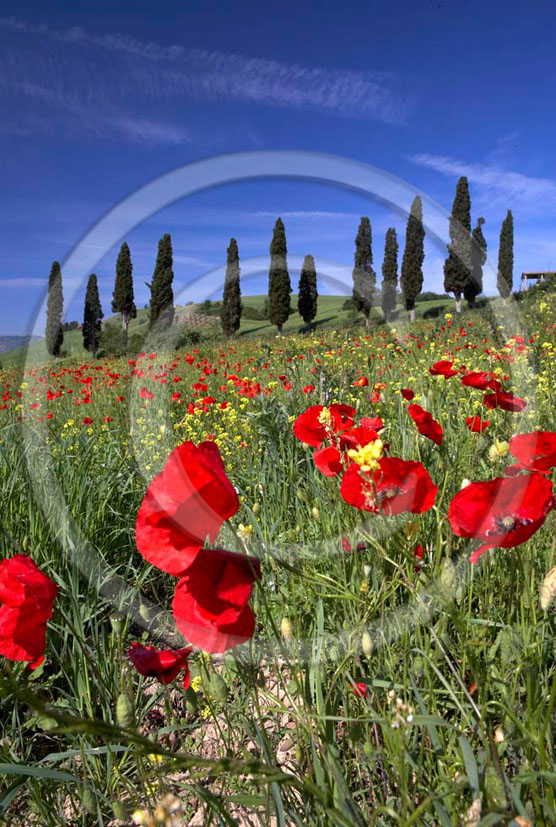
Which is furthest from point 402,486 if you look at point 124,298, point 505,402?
point 124,298

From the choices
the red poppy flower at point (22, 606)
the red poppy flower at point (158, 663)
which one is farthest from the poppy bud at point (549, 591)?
the red poppy flower at point (22, 606)

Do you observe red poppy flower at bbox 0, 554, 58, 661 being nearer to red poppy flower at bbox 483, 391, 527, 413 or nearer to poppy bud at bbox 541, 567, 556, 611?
poppy bud at bbox 541, 567, 556, 611

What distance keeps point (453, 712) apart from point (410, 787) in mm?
344

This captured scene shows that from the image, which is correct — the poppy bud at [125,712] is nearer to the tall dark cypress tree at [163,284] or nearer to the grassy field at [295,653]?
the grassy field at [295,653]

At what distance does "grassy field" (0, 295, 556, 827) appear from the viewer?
958 mm

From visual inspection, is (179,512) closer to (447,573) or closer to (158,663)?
(158,663)

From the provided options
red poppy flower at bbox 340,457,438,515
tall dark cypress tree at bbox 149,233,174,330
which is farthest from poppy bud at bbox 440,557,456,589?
tall dark cypress tree at bbox 149,233,174,330

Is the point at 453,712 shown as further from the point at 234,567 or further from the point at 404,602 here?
the point at 234,567

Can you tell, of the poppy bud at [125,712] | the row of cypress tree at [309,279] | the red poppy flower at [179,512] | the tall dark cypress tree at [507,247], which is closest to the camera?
the red poppy flower at [179,512]

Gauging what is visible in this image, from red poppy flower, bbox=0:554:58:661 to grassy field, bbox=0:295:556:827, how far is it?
0.08 meters

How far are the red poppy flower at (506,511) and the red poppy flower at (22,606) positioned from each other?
31.3 inches

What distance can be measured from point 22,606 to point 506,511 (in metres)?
0.95

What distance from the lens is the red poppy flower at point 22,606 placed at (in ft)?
3.18

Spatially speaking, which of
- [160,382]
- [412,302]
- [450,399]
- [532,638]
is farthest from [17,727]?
[412,302]
